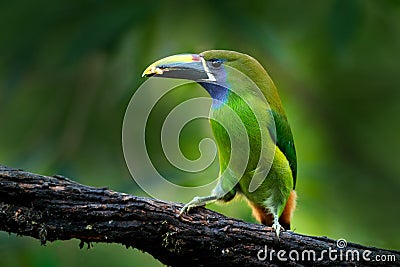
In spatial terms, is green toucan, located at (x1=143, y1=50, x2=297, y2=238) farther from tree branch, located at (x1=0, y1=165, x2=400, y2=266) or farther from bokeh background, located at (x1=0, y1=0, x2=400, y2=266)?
bokeh background, located at (x1=0, y1=0, x2=400, y2=266)

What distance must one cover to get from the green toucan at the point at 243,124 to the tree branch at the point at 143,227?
0.32 metres

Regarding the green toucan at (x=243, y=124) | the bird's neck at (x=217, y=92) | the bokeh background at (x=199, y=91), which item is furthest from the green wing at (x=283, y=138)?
the bokeh background at (x=199, y=91)

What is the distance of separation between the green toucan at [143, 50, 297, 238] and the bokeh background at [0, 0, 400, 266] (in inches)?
32.1

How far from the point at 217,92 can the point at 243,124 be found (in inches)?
8.2

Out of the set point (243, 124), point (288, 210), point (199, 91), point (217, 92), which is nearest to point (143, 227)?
point (243, 124)

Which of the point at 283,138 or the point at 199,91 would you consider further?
the point at 199,91

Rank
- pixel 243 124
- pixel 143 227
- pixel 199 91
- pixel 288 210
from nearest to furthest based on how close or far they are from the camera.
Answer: pixel 143 227
pixel 243 124
pixel 288 210
pixel 199 91

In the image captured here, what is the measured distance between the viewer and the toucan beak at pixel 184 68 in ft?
10.9

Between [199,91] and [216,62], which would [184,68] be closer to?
[216,62]

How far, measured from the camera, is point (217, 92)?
11.2 feet

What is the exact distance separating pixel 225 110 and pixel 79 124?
2106mm

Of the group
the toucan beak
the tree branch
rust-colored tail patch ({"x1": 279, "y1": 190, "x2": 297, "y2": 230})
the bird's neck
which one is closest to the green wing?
rust-colored tail patch ({"x1": 279, "y1": 190, "x2": 297, "y2": 230})

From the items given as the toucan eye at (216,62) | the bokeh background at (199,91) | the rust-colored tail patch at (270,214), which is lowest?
the rust-colored tail patch at (270,214)

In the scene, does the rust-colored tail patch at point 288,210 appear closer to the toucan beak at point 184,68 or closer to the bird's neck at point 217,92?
the bird's neck at point 217,92
